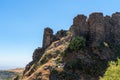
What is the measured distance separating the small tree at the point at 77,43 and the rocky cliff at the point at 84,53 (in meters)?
0.77

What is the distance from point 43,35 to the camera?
151750mm

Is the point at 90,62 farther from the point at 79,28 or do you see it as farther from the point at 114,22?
the point at 114,22

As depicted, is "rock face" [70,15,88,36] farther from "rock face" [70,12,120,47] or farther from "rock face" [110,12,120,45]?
"rock face" [110,12,120,45]

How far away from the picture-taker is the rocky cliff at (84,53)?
387 ft

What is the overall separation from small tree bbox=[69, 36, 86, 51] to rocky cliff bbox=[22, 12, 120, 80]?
0.77m

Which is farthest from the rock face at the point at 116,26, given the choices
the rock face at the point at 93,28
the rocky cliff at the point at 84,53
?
the rock face at the point at 93,28

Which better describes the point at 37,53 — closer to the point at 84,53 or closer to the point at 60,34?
the point at 60,34

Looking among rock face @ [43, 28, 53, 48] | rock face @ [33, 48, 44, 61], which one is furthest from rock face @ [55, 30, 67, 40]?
rock face @ [33, 48, 44, 61]

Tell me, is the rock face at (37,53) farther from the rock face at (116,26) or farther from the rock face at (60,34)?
the rock face at (116,26)

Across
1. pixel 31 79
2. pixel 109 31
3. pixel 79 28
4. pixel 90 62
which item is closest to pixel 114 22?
pixel 109 31

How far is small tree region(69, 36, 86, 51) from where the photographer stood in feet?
405

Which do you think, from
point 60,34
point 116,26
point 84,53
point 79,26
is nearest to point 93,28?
point 79,26

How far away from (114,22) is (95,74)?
28147 mm

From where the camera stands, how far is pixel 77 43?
124250mm
